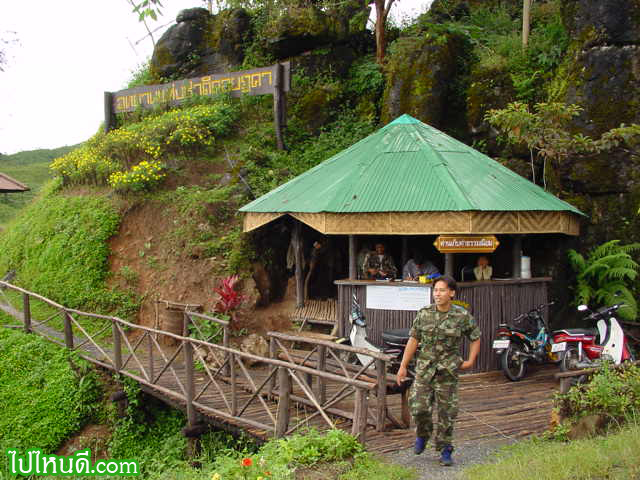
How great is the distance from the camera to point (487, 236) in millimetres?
9547

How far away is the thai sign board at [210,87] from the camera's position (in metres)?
16.0

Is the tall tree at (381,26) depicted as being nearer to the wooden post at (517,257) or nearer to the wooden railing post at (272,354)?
the wooden post at (517,257)


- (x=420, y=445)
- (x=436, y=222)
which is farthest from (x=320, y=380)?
(x=436, y=222)

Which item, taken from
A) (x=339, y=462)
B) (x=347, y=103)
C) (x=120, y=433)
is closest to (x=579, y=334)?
(x=339, y=462)

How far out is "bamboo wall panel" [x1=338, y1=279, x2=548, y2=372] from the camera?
32.7 feet

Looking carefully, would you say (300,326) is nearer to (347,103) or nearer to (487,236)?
(487,236)

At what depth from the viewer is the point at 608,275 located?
11.3m

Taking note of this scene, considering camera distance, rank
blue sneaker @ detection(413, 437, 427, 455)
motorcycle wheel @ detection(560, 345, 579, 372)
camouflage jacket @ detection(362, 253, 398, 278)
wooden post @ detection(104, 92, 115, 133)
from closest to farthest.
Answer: blue sneaker @ detection(413, 437, 427, 455) < motorcycle wheel @ detection(560, 345, 579, 372) < camouflage jacket @ detection(362, 253, 398, 278) < wooden post @ detection(104, 92, 115, 133)

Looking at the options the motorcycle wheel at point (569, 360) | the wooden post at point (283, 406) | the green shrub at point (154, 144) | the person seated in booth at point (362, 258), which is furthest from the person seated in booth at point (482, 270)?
the green shrub at point (154, 144)

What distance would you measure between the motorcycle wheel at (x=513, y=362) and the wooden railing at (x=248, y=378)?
8.82 ft

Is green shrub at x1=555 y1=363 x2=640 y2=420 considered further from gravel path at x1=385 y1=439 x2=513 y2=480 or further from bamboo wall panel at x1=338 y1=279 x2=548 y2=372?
bamboo wall panel at x1=338 y1=279 x2=548 y2=372

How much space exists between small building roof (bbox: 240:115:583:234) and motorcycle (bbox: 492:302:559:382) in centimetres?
165

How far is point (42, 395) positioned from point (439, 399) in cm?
775

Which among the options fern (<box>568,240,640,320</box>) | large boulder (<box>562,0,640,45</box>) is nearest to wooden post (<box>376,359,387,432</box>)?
fern (<box>568,240,640,320</box>)
